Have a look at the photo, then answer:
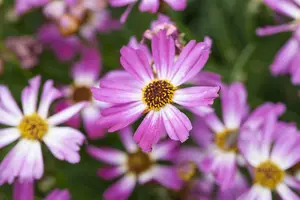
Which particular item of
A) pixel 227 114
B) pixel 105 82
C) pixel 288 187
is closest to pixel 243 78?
pixel 227 114

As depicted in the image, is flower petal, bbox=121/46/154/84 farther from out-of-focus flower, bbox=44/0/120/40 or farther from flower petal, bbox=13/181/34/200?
out-of-focus flower, bbox=44/0/120/40

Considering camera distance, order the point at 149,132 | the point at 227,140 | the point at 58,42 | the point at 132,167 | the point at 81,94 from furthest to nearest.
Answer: the point at 58,42 < the point at 81,94 < the point at 132,167 < the point at 227,140 < the point at 149,132

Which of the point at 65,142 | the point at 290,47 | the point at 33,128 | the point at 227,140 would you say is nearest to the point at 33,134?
the point at 33,128

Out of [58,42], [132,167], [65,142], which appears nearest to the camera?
[65,142]

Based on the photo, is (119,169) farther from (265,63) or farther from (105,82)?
(265,63)

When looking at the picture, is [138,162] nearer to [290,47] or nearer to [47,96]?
[47,96]

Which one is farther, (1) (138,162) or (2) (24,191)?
(1) (138,162)

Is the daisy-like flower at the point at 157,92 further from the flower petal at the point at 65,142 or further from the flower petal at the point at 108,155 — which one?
the flower petal at the point at 108,155
